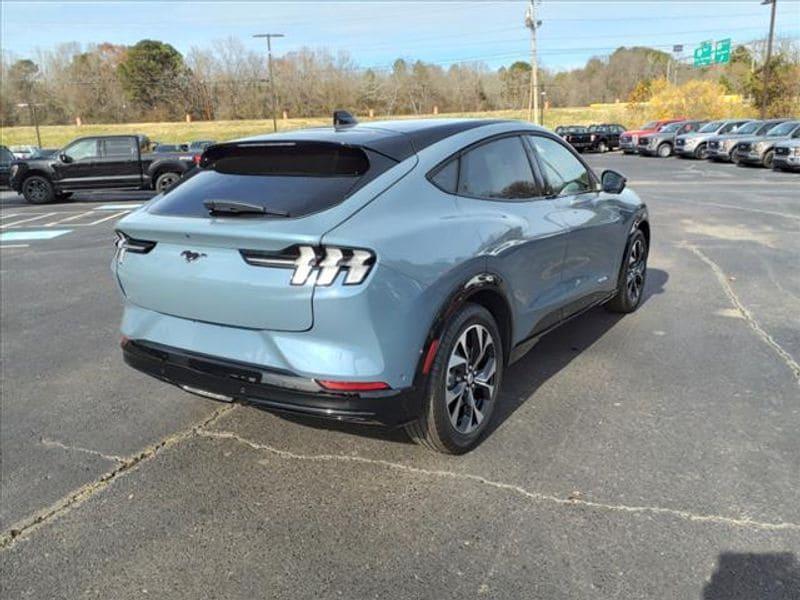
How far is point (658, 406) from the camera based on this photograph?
3.99 metres

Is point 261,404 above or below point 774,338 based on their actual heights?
above

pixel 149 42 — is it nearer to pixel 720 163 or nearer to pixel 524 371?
pixel 720 163

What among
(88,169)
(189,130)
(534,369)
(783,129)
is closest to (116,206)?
(88,169)

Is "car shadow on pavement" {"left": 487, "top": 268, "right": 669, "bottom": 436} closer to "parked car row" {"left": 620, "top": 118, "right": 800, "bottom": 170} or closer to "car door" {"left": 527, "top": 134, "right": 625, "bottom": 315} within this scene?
"car door" {"left": 527, "top": 134, "right": 625, "bottom": 315}

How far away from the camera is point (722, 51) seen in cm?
5344

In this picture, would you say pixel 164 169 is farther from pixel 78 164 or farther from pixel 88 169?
pixel 78 164

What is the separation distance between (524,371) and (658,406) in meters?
0.95

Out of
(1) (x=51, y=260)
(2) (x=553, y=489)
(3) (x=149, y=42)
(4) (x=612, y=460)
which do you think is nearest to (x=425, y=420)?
(2) (x=553, y=489)

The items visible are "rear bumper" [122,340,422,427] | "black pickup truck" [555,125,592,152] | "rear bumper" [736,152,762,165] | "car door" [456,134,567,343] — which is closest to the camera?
"rear bumper" [122,340,422,427]

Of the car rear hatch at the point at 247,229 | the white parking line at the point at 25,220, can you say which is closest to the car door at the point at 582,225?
the car rear hatch at the point at 247,229

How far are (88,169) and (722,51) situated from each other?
173ft

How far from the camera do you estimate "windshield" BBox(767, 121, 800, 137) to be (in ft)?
80.2

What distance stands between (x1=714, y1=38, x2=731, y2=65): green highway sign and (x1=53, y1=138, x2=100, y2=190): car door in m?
52.2

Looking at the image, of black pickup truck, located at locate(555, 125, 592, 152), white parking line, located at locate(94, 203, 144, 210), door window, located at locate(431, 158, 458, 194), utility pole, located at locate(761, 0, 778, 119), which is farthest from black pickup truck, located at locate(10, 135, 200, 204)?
utility pole, located at locate(761, 0, 778, 119)
